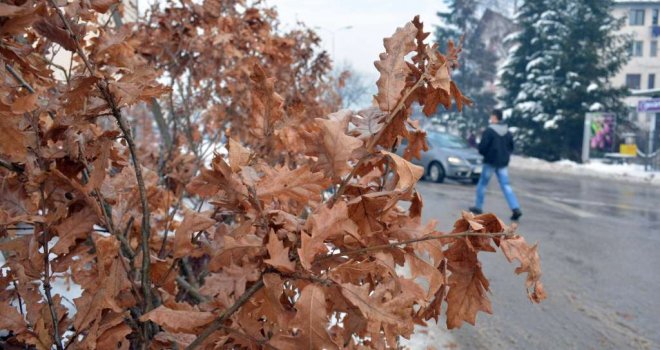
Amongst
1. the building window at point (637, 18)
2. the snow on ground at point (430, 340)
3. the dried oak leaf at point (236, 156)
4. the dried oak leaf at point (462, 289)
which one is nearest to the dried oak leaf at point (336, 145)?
the dried oak leaf at point (236, 156)

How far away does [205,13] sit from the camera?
3367 millimetres

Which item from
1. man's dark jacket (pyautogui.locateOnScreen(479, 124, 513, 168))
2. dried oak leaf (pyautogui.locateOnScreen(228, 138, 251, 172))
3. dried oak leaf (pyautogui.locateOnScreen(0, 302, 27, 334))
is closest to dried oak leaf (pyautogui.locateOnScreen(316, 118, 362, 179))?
dried oak leaf (pyautogui.locateOnScreen(228, 138, 251, 172))

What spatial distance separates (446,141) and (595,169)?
25.9 ft

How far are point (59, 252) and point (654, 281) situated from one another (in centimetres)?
535

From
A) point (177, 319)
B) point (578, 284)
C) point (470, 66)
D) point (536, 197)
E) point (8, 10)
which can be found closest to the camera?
point (8, 10)

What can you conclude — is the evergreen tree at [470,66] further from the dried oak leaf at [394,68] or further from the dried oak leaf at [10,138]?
the dried oak leaf at [10,138]

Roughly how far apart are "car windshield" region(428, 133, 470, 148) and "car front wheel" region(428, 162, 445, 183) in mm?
646

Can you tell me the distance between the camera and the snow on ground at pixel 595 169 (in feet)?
57.2

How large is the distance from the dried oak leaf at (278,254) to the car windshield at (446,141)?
14787 mm

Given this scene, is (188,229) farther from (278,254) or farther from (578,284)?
(578,284)

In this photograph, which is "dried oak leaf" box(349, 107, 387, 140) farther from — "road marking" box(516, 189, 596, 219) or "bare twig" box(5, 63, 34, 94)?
"road marking" box(516, 189, 596, 219)

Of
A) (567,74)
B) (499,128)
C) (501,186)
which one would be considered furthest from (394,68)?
(567,74)

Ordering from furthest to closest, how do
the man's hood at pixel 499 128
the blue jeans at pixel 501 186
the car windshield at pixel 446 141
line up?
the car windshield at pixel 446 141
the man's hood at pixel 499 128
the blue jeans at pixel 501 186

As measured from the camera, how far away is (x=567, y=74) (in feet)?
82.8
